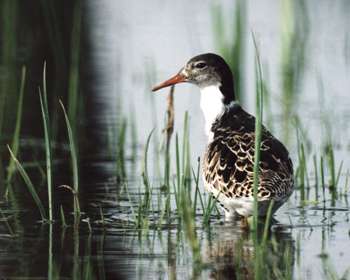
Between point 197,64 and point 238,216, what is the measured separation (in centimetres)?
201

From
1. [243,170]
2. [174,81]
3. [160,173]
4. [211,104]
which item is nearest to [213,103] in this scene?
[211,104]

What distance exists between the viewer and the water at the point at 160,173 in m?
8.91

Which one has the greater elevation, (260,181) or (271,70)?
(271,70)

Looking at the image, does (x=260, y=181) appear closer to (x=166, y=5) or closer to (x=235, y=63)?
(x=235, y=63)

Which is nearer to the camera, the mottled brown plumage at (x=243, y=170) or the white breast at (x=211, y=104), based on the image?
the mottled brown plumage at (x=243, y=170)

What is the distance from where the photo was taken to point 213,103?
11.6 metres

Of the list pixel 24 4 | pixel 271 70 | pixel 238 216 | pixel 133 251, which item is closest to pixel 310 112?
pixel 271 70

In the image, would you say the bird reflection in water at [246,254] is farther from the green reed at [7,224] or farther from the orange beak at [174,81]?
the orange beak at [174,81]

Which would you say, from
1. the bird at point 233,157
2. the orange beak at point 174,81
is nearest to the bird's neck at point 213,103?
the bird at point 233,157

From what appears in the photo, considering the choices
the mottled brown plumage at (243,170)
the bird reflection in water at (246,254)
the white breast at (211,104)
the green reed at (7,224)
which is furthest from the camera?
the white breast at (211,104)

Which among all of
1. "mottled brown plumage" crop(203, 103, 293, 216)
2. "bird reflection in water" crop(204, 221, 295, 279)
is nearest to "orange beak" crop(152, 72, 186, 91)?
"mottled brown plumage" crop(203, 103, 293, 216)

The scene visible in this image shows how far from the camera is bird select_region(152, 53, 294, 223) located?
977 cm

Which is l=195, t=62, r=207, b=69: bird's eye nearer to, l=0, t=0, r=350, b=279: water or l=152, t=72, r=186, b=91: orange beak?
l=152, t=72, r=186, b=91: orange beak

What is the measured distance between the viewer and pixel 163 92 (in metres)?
16.0
